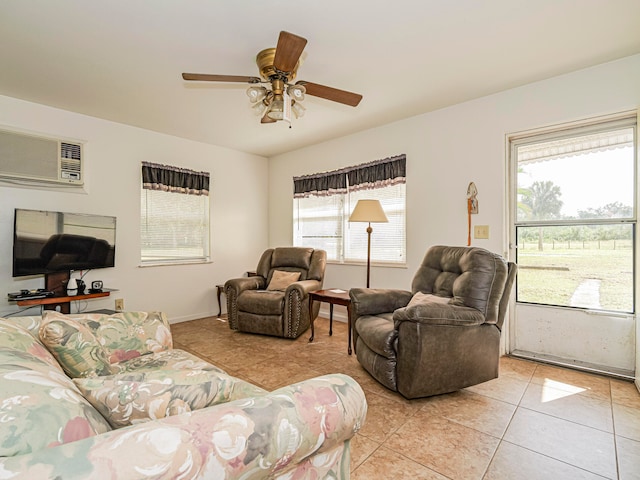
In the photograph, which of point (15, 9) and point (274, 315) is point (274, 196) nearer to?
point (274, 315)

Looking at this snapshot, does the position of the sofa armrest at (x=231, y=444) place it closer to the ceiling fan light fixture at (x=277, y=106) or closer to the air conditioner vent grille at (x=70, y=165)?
the ceiling fan light fixture at (x=277, y=106)

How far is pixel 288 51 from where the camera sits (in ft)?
5.84

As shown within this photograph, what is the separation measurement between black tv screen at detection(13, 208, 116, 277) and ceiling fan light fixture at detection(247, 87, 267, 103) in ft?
8.07

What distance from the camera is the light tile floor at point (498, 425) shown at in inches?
61.0

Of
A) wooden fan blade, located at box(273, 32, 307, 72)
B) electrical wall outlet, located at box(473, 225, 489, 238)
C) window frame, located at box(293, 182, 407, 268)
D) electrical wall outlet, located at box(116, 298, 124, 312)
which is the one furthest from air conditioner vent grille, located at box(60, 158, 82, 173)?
electrical wall outlet, located at box(473, 225, 489, 238)

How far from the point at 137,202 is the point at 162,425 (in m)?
3.96

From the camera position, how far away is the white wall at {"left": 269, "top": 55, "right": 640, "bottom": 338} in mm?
2588

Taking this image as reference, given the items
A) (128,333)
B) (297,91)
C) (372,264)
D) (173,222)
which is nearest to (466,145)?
(372,264)

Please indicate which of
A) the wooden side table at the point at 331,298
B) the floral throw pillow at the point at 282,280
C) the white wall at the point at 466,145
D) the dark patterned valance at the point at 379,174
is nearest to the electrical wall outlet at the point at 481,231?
the white wall at the point at 466,145

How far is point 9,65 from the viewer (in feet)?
8.30

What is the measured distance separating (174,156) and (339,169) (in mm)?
2218

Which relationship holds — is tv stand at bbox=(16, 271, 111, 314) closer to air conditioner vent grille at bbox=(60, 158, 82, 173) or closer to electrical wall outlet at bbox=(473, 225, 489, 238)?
air conditioner vent grille at bbox=(60, 158, 82, 173)

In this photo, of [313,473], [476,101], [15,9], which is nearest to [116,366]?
[313,473]

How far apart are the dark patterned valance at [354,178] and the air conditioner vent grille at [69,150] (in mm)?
2675
